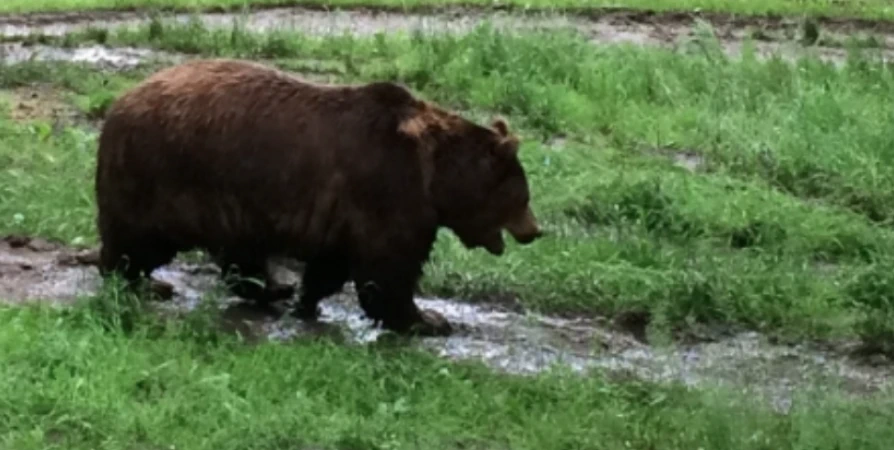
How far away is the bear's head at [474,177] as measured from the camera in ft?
27.1

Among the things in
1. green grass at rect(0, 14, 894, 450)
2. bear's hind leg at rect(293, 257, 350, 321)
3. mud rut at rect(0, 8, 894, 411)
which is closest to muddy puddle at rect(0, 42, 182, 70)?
green grass at rect(0, 14, 894, 450)

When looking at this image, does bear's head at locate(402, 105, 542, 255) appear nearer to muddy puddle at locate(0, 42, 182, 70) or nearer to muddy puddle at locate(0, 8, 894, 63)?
muddy puddle at locate(0, 42, 182, 70)

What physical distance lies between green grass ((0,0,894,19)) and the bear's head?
10.6 metres

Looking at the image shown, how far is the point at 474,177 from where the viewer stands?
8.30m

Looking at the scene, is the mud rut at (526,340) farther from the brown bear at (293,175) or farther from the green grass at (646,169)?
the brown bear at (293,175)

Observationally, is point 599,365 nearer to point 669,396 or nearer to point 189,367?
point 669,396

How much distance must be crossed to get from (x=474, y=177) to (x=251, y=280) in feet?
3.91

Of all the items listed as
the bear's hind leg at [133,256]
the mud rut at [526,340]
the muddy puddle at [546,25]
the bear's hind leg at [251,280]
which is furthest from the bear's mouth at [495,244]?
the muddy puddle at [546,25]

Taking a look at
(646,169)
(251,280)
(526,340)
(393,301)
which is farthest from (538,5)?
(393,301)

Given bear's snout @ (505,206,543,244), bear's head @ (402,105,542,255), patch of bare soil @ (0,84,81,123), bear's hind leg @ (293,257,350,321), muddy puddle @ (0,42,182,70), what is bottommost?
muddy puddle @ (0,42,182,70)

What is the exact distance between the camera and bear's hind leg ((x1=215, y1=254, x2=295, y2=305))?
27.6ft

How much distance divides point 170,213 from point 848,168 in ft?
17.2

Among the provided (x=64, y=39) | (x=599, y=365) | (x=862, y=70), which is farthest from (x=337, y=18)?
(x=599, y=365)

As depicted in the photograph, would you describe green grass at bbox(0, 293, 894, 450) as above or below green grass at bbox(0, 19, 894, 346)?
above
